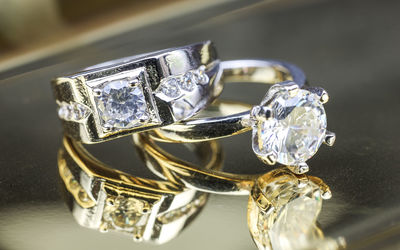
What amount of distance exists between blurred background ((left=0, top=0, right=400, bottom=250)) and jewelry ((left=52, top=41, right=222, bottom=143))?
0.21 ft

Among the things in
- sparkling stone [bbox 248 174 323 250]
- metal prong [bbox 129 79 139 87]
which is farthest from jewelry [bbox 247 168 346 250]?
metal prong [bbox 129 79 139 87]

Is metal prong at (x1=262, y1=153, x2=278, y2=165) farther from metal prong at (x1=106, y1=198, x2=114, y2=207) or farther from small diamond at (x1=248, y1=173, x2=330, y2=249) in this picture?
metal prong at (x1=106, y1=198, x2=114, y2=207)

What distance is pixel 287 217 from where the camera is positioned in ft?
2.06

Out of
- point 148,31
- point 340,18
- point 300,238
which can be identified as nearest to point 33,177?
point 300,238

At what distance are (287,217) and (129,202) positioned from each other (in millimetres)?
201

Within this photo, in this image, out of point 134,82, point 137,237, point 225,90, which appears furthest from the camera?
point 225,90

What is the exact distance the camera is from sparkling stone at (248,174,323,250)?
0.59 m

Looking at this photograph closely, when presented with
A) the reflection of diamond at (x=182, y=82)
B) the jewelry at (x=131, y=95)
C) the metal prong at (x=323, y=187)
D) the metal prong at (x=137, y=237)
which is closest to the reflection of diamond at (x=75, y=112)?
the jewelry at (x=131, y=95)

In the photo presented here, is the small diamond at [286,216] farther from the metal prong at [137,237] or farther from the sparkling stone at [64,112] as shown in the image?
the sparkling stone at [64,112]

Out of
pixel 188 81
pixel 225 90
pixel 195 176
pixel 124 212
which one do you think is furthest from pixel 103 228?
pixel 225 90

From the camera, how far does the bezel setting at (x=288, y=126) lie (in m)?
0.68

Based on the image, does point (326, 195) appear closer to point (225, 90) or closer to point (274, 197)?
point (274, 197)

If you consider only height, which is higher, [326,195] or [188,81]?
[188,81]

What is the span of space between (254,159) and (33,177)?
31cm
